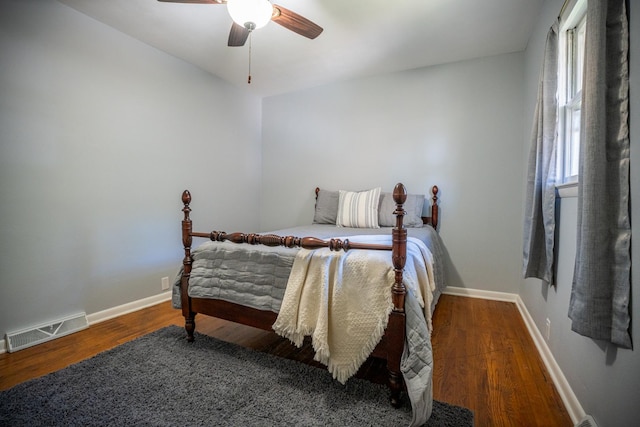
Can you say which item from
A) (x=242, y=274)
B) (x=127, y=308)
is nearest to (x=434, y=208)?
(x=242, y=274)

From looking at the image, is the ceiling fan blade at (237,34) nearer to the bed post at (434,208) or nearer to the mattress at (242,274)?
the mattress at (242,274)

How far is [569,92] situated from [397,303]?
5.35ft

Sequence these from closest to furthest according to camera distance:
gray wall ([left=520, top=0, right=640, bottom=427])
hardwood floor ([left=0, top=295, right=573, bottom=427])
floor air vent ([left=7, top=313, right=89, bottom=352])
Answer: gray wall ([left=520, top=0, right=640, bottom=427])
hardwood floor ([left=0, top=295, right=573, bottom=427])
floor air vent ([left=7, top=313, right=89, bottom=352])

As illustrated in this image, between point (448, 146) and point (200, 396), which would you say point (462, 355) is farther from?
point (448, 146)

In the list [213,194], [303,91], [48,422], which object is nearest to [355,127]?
[303,91]

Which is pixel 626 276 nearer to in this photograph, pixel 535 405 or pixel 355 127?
pixel 535 405

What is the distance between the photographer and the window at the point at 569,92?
5.22ft

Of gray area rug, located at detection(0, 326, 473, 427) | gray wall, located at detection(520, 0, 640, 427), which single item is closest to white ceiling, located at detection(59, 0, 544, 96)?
gray wall, located at detection(520, 0, 640, 427)

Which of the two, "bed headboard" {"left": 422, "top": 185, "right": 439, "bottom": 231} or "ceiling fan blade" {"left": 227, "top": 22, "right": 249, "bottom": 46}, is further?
"bed headboard" {"left": 422, "top": 185, "right": 439, "bottom": 231}

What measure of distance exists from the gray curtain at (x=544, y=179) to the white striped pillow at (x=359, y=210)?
4.25 feet

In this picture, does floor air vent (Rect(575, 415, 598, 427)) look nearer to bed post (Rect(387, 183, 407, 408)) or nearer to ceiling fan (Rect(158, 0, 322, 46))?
bed post (Rect(387, 183, 407, 408))

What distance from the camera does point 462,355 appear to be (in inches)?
70.4

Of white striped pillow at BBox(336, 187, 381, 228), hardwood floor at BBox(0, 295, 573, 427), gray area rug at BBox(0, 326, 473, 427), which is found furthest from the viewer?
white striped pillow at BBox(336, 187, 381, 228)

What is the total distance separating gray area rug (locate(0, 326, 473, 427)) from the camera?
124cm
